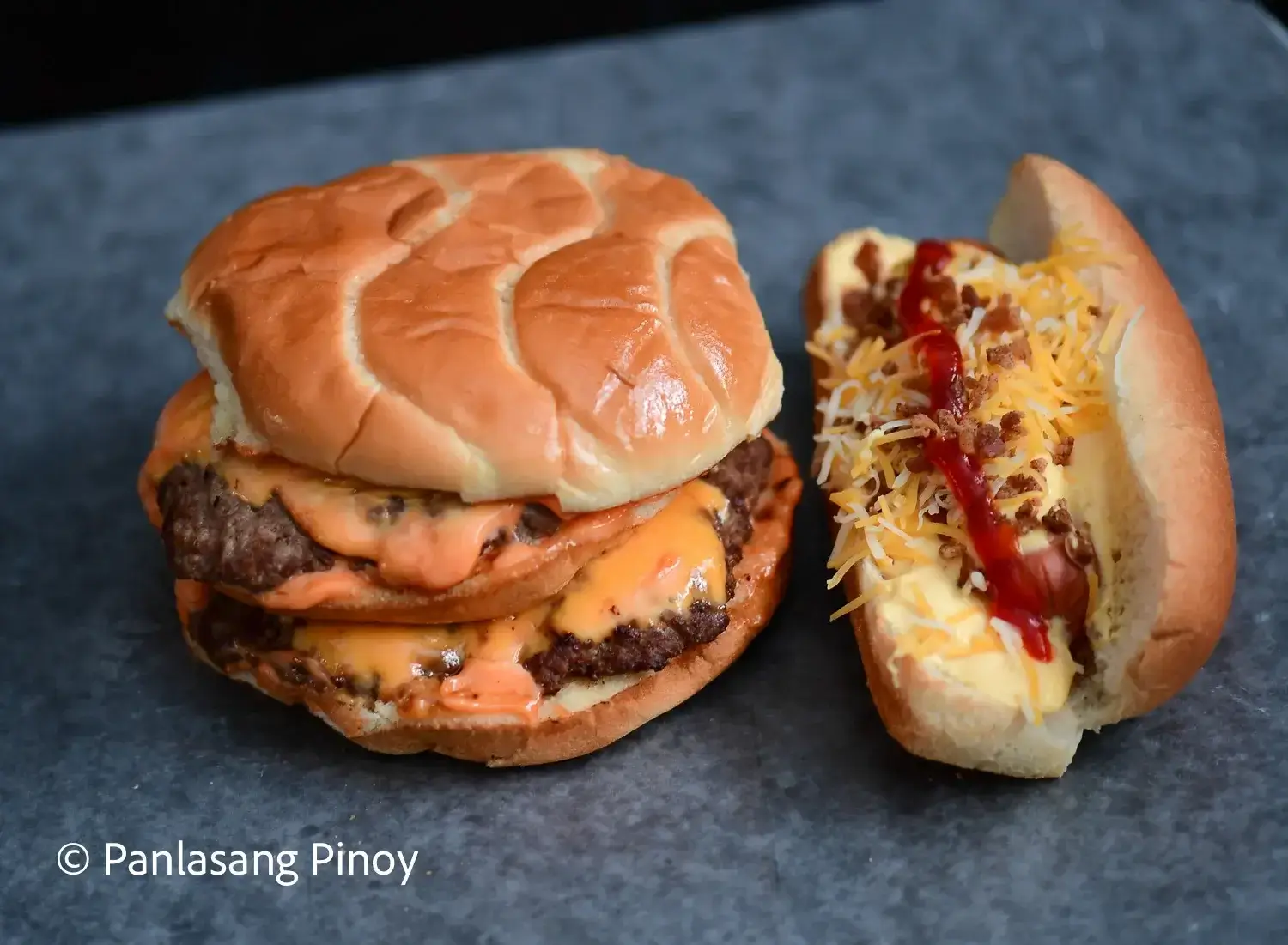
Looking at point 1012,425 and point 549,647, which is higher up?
point 1012,425

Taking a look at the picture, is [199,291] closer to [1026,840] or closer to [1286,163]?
[1026,840]

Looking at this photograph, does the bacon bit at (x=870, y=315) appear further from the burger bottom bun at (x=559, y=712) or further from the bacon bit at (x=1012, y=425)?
the burger bottom bun at (x=559, y=712)

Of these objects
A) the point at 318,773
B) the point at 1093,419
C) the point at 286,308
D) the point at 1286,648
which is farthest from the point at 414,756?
the point at 1286,648

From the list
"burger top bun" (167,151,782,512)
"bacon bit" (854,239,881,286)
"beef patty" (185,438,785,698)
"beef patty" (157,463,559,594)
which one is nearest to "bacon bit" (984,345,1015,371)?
"burger top bun" (167,151,782,512)

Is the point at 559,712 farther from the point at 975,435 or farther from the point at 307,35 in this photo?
the point at 307,35

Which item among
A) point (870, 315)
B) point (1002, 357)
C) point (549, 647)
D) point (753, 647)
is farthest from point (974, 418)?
point (549, 647)

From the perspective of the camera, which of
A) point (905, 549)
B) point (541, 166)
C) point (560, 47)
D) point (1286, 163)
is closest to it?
point (905, 549)

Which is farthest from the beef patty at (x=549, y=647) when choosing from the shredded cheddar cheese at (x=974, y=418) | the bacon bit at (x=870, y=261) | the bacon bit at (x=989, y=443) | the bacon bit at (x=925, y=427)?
the bacon bit at (x=870, y=261)
